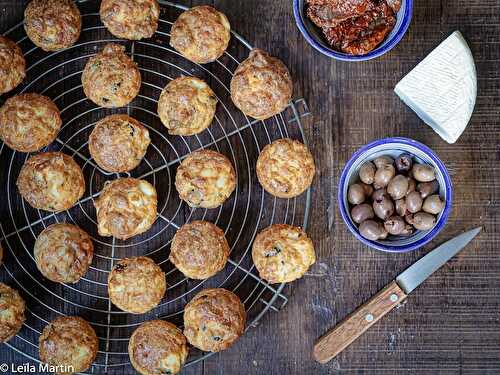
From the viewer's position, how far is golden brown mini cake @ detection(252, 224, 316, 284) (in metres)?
3.78

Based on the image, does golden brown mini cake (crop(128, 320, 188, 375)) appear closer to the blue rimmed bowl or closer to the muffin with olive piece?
the muffin with olive piece

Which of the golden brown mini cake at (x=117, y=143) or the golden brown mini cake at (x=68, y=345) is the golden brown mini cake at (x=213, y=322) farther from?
the golden brown mini cake at (x=117, y=143)

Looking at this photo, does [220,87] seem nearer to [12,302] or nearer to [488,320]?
[12,302]

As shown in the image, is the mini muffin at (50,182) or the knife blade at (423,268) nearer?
the mini muffin at (50,182)

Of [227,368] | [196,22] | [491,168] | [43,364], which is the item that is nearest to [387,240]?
[491,168]

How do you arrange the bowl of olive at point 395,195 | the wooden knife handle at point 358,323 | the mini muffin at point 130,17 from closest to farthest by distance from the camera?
the bowl of olive at point 395,195
the mini muffin at point 130,17
the wooden knife handle at point 358,323

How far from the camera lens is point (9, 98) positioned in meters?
4.01

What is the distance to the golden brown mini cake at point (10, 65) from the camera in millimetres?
3848

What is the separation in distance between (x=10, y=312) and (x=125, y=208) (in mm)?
998

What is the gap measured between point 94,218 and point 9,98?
38.1 inches

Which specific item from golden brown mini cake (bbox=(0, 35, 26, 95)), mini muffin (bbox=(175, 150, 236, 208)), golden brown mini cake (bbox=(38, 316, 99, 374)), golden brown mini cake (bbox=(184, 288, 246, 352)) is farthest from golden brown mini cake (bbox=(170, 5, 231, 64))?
golden brown mini cake (bbox=(38, 316, 99, 374))

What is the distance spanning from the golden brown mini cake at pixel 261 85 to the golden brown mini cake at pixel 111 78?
665mm

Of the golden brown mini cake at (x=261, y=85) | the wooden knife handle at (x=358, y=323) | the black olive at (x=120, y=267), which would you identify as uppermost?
the golden brown mini cake at (x=261, y=85)

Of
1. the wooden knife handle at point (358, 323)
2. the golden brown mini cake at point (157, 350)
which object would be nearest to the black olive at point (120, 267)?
the golden brown mini cake at point (157, 350)
